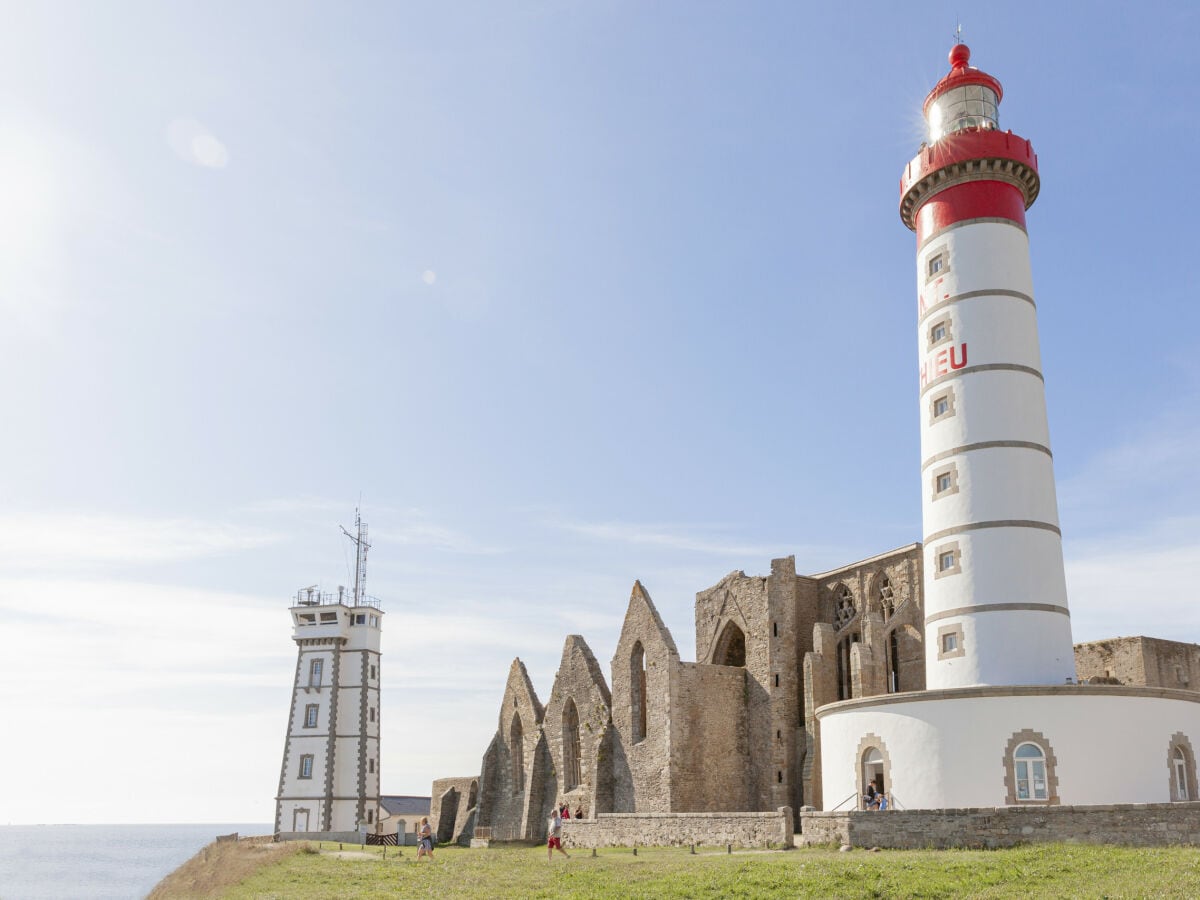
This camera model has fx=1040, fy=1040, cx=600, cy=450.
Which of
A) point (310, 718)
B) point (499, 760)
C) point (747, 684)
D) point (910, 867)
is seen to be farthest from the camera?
point (310, 718)

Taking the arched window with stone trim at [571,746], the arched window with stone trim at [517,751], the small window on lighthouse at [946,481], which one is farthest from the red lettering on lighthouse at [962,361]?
the arched window with stone trim at [517,751]

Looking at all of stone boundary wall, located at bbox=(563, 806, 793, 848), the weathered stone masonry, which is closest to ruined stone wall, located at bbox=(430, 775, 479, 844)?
the weathered stone masonry

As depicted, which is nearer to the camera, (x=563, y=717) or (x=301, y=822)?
(x=563, y=717)

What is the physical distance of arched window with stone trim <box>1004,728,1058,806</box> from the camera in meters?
23.2

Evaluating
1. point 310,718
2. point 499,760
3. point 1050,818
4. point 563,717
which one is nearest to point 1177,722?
point 1050,818

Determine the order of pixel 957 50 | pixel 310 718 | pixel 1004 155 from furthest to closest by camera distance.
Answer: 1. pixel 310 718
2. pixel 957 50
3. pixel 1004 155

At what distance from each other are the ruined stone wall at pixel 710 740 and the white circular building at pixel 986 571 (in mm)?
9034

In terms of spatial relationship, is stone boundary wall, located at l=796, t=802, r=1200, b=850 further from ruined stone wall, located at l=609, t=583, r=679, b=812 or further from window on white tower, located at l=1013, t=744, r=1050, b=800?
ruined stone wall, located at l=609, t=583, r=679, b=812

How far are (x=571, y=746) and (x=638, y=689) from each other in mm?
5985

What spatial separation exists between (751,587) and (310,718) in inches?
1016

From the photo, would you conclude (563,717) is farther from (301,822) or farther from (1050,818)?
(1050,818)

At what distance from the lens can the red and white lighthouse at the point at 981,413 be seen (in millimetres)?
26062

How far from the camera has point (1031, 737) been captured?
2355 cm

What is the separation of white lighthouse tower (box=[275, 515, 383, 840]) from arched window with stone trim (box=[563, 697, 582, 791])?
12.5 meters
